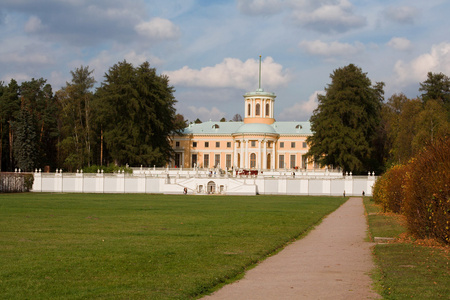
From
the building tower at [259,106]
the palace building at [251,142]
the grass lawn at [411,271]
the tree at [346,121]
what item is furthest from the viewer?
the building tower at [259,106]

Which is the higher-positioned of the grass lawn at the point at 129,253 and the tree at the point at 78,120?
the tree at the point at 78,120

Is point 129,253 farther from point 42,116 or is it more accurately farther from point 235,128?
point 235,128

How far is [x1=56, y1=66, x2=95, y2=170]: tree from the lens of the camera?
278ft

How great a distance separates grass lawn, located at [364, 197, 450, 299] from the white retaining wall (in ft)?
167

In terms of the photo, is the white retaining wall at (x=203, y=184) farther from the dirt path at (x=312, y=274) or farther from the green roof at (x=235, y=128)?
the dirt path at (x=312, y=274)

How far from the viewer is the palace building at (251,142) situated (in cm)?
10662

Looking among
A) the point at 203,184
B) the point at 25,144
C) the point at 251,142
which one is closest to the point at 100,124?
the point at 25,144

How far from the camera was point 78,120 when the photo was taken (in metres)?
87.0

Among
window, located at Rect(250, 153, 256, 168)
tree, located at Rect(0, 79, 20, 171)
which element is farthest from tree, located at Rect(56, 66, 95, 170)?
window, located at Rect(250, 153, 256, 168)

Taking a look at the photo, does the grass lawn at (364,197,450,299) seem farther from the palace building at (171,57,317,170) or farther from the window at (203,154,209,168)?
the window at (203,154,209,168)

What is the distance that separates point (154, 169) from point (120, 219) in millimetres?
48128

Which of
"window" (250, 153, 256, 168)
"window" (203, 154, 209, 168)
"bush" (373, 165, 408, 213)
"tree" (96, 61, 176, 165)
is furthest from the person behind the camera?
"window" (203, 154, 209, 168)

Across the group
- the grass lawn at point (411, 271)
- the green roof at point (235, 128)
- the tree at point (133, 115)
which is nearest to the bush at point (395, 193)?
the grass lawn at point (411, 271)

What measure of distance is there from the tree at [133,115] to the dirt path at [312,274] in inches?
2434
